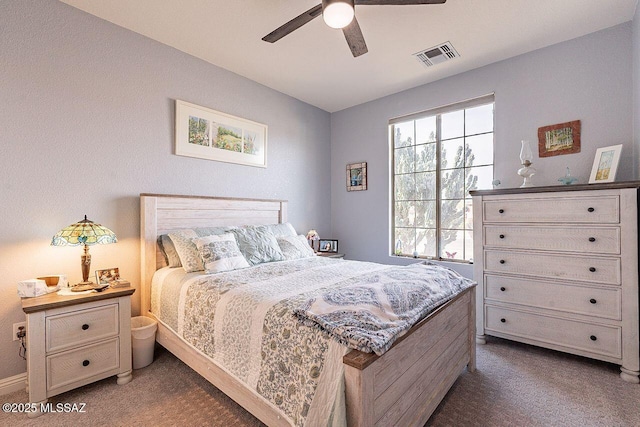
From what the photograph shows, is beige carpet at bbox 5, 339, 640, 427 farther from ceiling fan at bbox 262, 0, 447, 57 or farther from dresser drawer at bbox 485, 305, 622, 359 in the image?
ceiling fan at bbox 262, 0, 447, 57

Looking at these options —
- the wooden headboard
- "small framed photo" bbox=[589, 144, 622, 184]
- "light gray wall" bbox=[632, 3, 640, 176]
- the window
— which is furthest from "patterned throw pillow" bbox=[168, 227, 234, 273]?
"light gray wall" bbox=[632, 3, 640, 176]

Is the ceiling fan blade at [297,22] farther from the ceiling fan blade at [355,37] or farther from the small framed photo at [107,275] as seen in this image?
the small framed photo at [107,275]

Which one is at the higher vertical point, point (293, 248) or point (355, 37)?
point (355, 37)

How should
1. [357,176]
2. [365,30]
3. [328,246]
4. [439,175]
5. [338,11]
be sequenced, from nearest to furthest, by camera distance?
[338,11], [365,30], [439,175], [328,246], [357,176]

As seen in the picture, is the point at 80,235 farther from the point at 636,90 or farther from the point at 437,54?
the point at 636,90

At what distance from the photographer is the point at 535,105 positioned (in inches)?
110

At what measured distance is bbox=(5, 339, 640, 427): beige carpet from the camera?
64.5 inches

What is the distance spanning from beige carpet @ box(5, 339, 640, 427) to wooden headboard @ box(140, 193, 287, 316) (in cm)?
70

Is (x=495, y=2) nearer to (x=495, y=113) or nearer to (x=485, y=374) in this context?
(x=495, y=113)

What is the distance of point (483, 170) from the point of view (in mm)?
3188

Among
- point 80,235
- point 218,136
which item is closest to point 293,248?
point 218,136

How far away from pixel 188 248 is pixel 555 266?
296 centimetres

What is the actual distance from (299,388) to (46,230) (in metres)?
2.17

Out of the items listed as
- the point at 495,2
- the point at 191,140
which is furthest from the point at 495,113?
the point at 191,140
